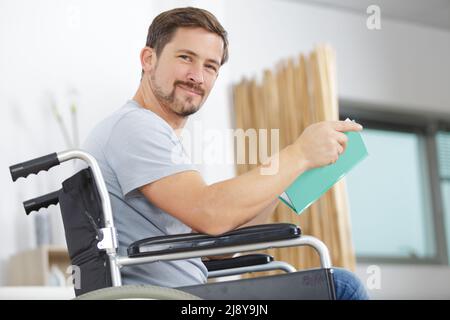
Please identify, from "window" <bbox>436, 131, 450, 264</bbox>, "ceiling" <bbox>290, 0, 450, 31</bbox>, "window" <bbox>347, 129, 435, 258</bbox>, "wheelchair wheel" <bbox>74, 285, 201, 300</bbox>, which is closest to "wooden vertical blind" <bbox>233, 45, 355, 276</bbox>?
"ceiling" <bbox>290, 0, 450, 31</bbox>

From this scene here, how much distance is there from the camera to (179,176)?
1.23 meters

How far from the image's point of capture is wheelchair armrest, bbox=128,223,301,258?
113 centimetres

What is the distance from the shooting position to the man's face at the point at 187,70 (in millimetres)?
1451

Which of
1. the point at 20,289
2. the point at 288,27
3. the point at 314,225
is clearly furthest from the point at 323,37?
the point at 20,289

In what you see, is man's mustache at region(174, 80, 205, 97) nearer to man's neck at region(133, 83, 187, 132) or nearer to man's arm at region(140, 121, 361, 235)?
man's neck at region(133, 83, 187, 132)

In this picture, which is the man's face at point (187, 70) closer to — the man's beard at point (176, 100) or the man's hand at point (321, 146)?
the man's beard at point (176, 100)

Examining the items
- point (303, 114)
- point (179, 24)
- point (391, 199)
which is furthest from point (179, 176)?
point (391, 199)

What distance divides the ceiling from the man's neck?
9.95 feet

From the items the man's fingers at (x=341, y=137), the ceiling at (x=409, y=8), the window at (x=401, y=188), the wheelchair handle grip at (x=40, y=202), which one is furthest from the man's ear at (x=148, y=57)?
the window at (x=401, y=188)

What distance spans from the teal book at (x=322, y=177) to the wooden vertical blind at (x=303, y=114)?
228 cm

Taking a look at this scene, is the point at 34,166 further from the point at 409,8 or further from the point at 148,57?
the point at 409,8

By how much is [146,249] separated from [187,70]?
17.2 inches

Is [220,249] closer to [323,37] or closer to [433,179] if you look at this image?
[323,37]
